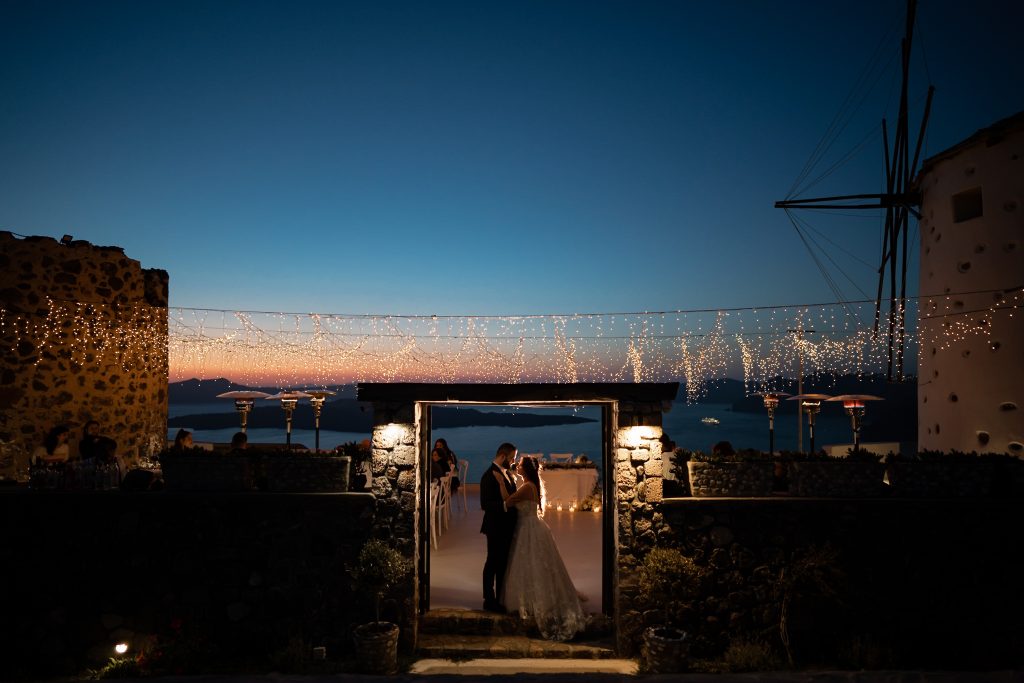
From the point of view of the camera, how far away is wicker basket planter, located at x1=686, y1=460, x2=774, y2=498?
725cm

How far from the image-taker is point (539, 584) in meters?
7.25

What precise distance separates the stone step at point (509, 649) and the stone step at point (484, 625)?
0.27 ft

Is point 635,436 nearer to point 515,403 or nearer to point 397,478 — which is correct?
point 515,403

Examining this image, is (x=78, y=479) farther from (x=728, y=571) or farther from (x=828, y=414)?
(x=828, y=414)

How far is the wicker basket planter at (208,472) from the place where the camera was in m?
7.39

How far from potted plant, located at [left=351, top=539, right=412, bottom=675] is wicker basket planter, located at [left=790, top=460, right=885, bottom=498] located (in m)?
4.30

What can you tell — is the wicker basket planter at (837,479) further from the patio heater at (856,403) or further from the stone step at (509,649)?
the patio heater at (856,403)

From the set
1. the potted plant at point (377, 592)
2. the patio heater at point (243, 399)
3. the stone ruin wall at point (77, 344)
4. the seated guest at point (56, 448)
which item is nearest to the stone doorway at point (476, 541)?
the potted plant at point (377, 592)

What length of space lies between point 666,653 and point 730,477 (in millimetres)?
1931

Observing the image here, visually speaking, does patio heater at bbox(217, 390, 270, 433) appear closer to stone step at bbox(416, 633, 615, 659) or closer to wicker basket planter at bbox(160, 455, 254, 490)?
wicker basket planter at bbox(160, 455, 254, 490)

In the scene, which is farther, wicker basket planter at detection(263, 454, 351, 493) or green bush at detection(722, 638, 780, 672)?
wicker basket planter at detection(263, 454, 351, 493)

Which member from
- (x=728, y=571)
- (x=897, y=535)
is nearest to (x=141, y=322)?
(x=728, y=571)

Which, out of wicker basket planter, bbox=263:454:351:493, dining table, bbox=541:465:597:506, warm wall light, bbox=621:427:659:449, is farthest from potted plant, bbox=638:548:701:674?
dining table, bbox=541:465:597:506

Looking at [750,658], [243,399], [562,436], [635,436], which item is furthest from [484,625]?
[562,436]
